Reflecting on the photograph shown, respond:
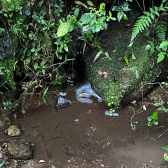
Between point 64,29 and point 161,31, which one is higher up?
point 64,29

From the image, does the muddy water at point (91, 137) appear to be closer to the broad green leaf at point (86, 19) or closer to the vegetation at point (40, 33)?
the vegetation at point (40, 33)

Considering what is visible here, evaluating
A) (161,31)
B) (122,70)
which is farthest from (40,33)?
(161,31)

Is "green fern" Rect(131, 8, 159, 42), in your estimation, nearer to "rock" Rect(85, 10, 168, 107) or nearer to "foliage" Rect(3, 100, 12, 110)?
"rock" Rect(85, 10, 168, 107)

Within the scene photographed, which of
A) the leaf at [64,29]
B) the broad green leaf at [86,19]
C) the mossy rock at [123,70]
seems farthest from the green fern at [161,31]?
the leaf at [64,29]

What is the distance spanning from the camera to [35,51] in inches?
116

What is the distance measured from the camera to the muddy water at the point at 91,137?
247 centimetres

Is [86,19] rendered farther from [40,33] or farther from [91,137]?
[91,137]

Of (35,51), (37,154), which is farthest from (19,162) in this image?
(35,51)

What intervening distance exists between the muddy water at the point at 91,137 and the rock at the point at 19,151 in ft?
0.31

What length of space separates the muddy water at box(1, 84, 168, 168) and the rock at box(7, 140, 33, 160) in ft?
0.31

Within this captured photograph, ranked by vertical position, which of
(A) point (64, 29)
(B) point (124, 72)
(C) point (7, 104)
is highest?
(A) point (64, 29)

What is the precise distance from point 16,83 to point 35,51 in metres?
0.74

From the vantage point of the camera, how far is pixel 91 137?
2.82m

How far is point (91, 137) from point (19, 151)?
1041 millimetres
